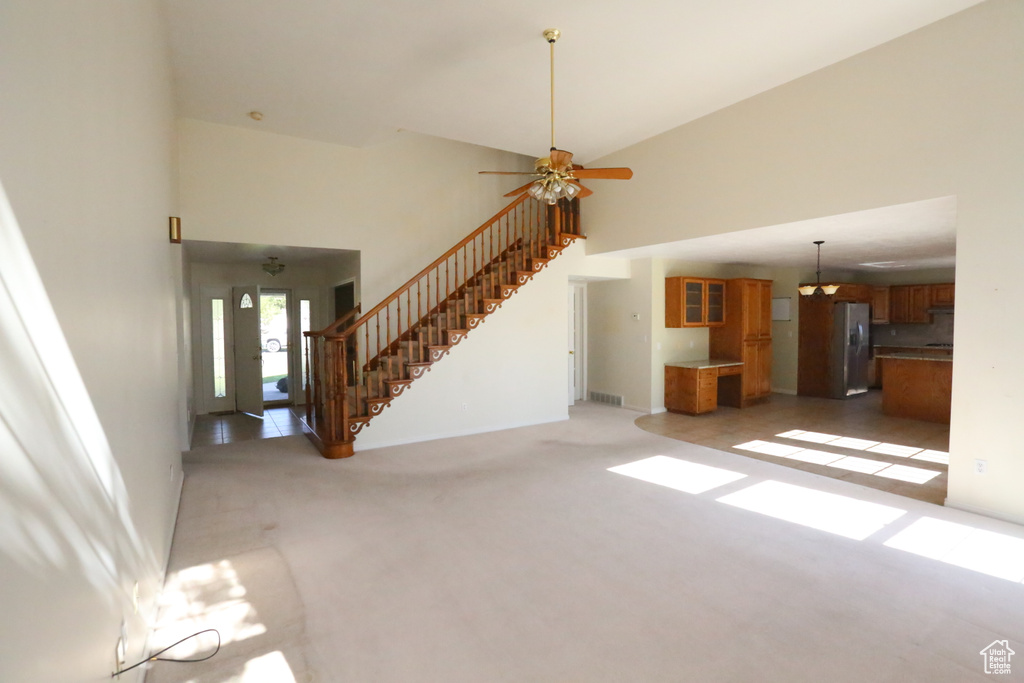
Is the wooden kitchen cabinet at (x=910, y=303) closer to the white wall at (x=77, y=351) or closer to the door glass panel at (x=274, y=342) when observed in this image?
the door glass panel at (x=274, y=342)

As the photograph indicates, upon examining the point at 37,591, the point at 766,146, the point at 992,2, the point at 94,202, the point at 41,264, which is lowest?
the point at 37,591

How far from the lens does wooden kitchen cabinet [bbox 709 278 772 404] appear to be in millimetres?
8555

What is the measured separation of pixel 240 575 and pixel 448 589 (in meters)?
1.32

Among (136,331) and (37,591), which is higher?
(136,331)

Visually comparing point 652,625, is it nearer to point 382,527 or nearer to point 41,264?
point 382,527

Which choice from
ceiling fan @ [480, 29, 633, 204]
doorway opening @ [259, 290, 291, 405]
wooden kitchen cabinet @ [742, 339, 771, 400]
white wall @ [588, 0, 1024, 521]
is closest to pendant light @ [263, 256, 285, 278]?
doorway opening @ [259, 290, 291, 405]

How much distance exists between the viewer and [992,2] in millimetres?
3637

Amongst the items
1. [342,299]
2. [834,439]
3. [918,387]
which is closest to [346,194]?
[342,299]

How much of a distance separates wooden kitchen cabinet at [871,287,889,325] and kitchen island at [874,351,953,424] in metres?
2.98

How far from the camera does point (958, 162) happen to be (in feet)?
12.7

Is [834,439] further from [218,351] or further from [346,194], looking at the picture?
[218,351]

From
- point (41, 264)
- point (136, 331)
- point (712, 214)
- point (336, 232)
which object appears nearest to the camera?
point (41, 264)

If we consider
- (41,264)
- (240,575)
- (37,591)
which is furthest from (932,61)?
(240,575)

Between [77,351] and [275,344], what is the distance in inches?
411
